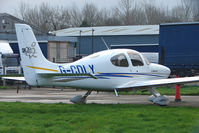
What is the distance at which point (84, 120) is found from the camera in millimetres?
8359

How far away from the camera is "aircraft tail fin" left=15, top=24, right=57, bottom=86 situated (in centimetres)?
1160

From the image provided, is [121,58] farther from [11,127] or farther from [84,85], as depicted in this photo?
[11,127]

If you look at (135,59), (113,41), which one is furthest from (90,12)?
(135,59)

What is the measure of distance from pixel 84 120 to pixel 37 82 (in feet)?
12.6

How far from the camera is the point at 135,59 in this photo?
1271cm

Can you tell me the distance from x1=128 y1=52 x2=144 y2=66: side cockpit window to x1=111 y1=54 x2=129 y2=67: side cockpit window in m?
0.27

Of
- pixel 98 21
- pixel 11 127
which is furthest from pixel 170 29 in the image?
pixel 98 21

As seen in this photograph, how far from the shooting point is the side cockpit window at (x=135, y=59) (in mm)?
12586

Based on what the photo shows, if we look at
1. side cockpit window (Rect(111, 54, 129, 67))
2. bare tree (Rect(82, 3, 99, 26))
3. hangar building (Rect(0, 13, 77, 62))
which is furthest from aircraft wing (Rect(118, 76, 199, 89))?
hangar building (Rect(0, 13, 77, 62))

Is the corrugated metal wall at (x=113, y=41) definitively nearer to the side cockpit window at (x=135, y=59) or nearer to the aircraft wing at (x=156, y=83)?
the side cockpit window at (x=135, y=59)

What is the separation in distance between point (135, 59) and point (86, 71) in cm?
198

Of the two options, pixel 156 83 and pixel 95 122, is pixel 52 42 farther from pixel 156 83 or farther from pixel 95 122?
pixel 95 122

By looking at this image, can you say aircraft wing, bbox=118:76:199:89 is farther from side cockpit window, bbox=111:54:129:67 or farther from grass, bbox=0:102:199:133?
grass, bbox=0:102:199:133

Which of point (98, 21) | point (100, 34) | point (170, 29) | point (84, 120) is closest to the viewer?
point (84, 120)
